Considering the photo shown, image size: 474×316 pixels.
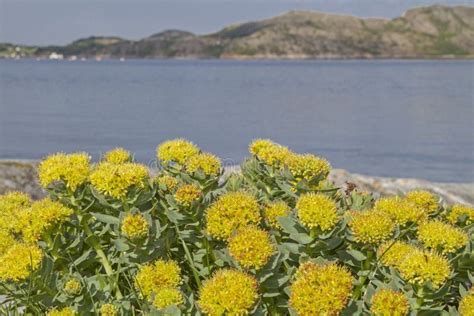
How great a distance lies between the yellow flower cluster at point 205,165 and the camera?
4209 millimetres

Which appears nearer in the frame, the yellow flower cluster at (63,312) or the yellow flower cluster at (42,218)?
the yellow flower cluster at (63,312)

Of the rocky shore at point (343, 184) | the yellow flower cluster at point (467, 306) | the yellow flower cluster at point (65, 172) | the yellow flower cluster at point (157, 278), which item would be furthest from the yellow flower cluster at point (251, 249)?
the rocky shore at point (343, 184)

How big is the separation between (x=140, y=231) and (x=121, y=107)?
64334 mm

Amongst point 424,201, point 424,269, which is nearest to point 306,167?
point 424,201

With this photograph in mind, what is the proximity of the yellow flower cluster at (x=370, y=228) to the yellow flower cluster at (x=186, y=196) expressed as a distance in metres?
0.87

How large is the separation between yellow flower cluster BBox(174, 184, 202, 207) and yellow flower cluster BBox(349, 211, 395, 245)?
34.2 inches

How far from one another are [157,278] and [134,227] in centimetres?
30

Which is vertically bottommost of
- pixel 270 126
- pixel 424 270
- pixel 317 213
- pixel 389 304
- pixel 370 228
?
pixel 270 126

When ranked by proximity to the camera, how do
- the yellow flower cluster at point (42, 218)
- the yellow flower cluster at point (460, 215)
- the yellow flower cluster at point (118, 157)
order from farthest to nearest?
the yellow flower cluster at point (118, 157), the yellow flower cluster at point (460, 215), the yellow flower cluster at point (42, 218)

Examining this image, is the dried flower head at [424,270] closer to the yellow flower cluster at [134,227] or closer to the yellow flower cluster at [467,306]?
the yellow flower cluster at [467,306]

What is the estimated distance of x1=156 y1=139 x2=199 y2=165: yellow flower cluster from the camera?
4551mm

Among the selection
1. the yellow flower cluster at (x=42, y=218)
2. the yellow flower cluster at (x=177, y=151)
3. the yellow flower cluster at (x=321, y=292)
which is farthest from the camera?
the yellow flower cluster at (x=177, y=151)

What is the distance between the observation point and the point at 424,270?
130 inches

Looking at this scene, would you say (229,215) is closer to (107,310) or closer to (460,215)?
(107,310)
